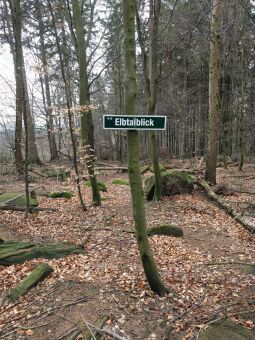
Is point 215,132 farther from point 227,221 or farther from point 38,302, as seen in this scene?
point 38,302

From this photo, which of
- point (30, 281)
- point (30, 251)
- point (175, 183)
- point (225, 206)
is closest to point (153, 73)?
point (175, 183)

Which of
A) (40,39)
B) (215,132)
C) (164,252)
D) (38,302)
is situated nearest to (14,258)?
(38,302)

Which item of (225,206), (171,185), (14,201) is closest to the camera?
(14,201)

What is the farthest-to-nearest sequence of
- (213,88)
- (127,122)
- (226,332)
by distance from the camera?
(213,88)
(127,122)
(226,332)

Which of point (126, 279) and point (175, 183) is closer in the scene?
point (126, 279)

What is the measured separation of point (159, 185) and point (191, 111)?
17.8 metres

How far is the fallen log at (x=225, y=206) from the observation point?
Result: 8.02m

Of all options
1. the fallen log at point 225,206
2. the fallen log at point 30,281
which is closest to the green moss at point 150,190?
the fallen log at point 225,206

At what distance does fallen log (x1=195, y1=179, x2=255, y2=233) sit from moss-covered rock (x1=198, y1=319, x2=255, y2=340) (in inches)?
136

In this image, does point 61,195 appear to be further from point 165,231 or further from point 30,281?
point 30,281

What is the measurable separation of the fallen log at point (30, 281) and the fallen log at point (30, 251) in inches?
22.0

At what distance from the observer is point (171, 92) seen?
24734 mm

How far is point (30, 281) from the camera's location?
4.86 metres

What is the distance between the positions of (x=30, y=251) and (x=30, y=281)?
1.05 m
